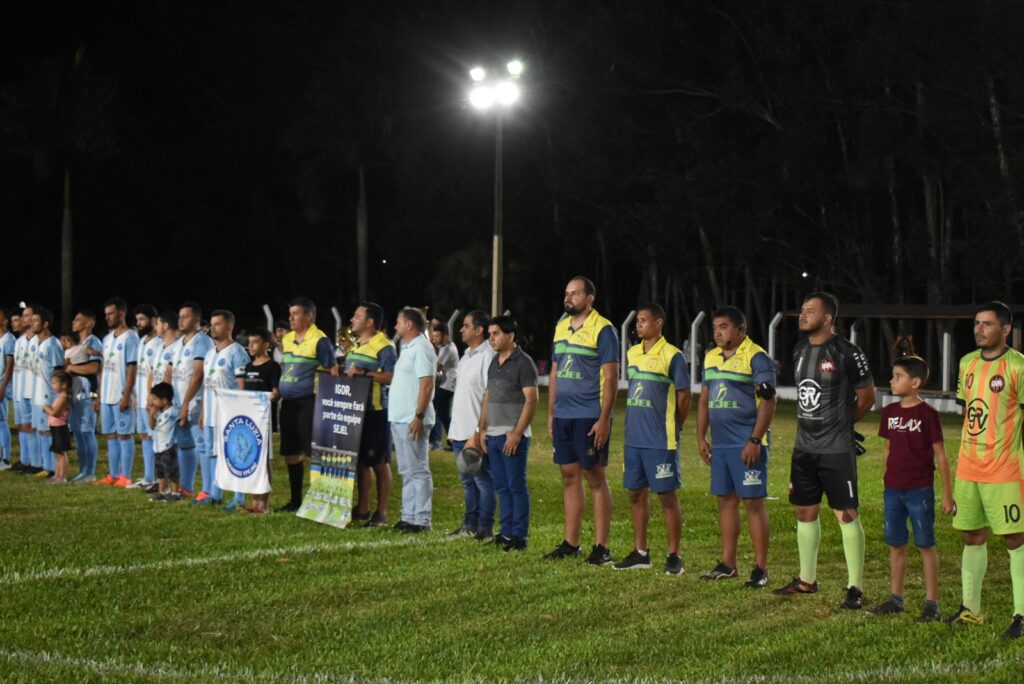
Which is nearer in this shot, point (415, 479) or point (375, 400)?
point (415, 479)

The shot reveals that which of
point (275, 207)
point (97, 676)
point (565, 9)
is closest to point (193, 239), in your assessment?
point (275, 207)

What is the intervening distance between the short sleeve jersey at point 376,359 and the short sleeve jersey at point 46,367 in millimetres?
5742

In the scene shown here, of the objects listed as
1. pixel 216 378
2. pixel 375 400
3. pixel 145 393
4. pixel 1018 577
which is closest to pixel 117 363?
pixel 145 393

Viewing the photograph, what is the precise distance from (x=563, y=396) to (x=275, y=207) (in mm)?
60394

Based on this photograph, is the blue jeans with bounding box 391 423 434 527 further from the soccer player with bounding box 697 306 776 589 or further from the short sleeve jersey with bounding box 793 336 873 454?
the short sleeve jersey with bounding box 793 336 873 454

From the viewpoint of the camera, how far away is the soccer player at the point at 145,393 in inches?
594

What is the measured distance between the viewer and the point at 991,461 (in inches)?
319

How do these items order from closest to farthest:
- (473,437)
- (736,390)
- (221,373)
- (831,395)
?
(831,395)
(736,390)
(473,437)
(221,373)

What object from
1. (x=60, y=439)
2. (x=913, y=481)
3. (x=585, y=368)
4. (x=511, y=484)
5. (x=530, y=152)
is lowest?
(x=511, y=484)

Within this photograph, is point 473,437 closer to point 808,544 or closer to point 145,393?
point 808,544

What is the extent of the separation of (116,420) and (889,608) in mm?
10326

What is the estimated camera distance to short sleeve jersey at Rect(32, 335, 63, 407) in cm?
1689

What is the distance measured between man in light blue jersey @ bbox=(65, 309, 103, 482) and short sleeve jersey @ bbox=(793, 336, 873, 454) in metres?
10.2

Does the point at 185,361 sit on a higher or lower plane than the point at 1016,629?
higher
